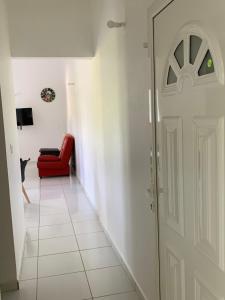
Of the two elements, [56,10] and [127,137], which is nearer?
[127,137]

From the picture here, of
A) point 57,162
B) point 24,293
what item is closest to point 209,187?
point 24,293

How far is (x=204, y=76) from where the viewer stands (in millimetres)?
1225

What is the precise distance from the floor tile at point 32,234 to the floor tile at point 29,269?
526mm

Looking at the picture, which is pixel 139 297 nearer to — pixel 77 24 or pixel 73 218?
pixel 73 218

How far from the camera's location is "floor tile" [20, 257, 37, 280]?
288cm

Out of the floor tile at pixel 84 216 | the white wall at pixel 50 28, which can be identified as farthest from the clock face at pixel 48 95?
the white wall at pixel 50 28

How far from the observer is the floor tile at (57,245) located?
3386 mm

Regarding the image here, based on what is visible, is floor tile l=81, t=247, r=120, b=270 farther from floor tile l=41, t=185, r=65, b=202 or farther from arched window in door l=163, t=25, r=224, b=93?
floor tile l=41, t=185, r=65, b=202

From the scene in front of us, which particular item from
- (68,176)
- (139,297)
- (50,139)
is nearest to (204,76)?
(139,297)

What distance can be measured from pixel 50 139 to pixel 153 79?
26.8 feet

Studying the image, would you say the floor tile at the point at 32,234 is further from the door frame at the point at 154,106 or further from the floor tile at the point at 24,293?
the door frame at the point at 154,106

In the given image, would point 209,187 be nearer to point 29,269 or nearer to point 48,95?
point 29,269

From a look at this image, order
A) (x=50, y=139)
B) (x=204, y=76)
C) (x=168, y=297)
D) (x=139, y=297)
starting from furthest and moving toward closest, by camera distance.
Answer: (x=50, y=139) → (x=139, y=297) → (x=168, y=297) → (x=204, y=76)

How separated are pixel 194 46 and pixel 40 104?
8.69 m
